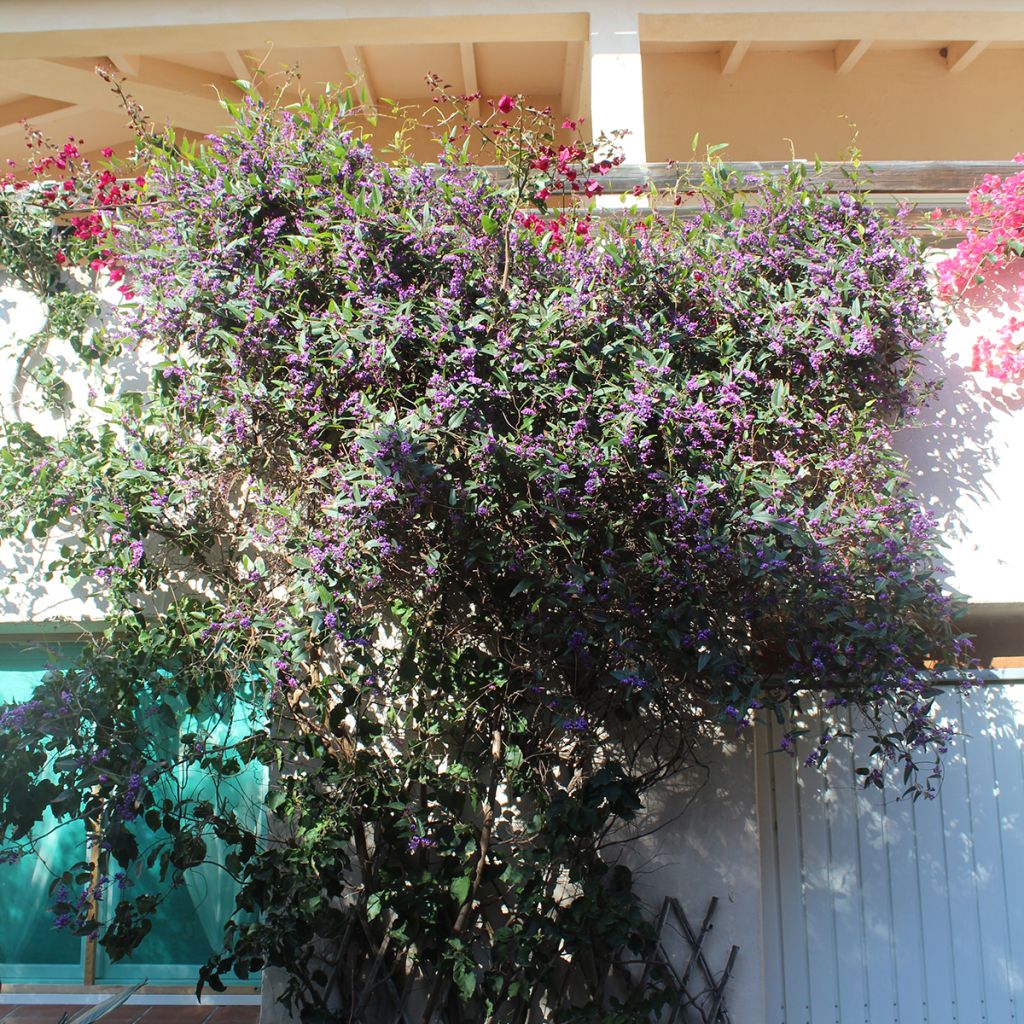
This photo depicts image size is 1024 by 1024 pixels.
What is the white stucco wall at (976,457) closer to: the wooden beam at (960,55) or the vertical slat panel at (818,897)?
the vertical slat panel at (818,897)

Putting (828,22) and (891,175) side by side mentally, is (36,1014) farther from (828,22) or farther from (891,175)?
(828,22)

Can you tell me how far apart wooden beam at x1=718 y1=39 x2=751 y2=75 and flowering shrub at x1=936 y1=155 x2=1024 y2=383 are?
3369mm

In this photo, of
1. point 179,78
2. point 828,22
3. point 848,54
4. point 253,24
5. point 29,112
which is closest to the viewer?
point 253,24

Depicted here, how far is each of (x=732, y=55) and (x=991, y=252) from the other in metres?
3.80

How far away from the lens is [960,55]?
8.17 metres

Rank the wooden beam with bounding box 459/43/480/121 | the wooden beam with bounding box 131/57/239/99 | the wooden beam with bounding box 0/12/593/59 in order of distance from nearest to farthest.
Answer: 1. the wooden beam with bounding box 0/12/593/59
2. the wooden beam with bounding box 459/43/480/121
3. the wooden beam with bounding box 131/57/239/99

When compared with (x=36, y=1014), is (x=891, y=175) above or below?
above

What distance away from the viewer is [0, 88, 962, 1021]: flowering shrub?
13.2ft

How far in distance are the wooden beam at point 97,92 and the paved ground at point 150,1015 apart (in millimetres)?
5671

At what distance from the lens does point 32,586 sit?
4.93 metres

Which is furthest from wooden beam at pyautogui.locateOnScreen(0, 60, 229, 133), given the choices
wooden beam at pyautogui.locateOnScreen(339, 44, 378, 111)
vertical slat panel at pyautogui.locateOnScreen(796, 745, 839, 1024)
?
vertical slat panel at pyautogui.locateOnScreen(796, 745, 839, 1024)

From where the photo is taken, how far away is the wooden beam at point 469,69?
24.3 feet

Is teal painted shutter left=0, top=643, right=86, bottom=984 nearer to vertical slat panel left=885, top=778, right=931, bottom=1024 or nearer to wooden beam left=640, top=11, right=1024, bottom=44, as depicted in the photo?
vertical slat panel left=885, top=778, right=931, bottom=1024

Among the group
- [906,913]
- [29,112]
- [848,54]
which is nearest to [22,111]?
[29,112]
